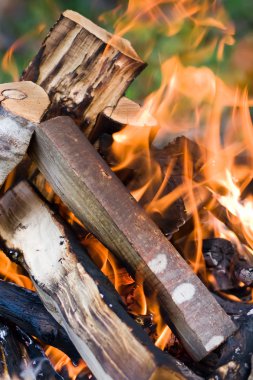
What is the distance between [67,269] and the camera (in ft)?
4.91

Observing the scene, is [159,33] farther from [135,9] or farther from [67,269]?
[67,269]

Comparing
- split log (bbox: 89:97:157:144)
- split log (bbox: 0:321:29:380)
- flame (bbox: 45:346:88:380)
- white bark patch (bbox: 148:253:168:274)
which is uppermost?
split log (bbox: 89:97:157:144)

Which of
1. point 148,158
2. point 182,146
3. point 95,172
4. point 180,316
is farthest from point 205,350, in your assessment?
point 182,146

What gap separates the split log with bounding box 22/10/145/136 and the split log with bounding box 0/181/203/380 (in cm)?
33

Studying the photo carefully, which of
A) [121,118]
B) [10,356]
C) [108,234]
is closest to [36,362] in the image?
[10,356]

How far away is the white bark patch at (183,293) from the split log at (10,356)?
0.51m

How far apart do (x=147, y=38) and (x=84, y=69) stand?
161cm

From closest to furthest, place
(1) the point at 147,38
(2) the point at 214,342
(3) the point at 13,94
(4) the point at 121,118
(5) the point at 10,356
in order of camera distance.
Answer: (2) the point at 214,342, (5) the point at 10,356, (3) the point at 13,94, (4) the point at 121,118, (1) the point at 147,38

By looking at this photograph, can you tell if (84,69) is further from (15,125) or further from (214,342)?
(214,342)

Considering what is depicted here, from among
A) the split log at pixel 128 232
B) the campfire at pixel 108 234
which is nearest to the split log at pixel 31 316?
the campfire at pixel 108 234

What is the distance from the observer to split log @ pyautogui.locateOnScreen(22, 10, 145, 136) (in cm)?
175

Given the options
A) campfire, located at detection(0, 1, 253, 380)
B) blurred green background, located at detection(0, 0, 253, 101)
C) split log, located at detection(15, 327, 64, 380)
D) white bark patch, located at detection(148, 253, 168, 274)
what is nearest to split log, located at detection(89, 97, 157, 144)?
campfire, located at detection(0, 1, 253, 380)

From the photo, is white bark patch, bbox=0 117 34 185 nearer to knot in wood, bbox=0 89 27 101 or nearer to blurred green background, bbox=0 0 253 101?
knot in wood, bbox=0 89 27 101

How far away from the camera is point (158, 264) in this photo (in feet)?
4.74
